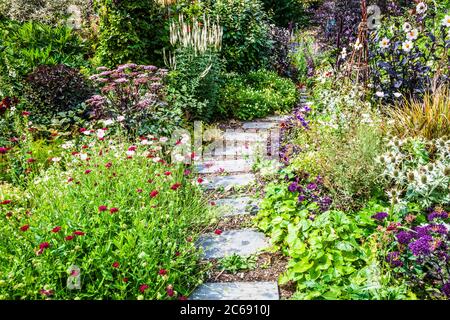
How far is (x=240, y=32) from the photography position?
7.61 m

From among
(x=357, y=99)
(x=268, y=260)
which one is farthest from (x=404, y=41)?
(x=268, y=260)

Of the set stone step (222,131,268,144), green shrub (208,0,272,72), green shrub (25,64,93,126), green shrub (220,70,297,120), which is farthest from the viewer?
green shrub (208,0,272,72)

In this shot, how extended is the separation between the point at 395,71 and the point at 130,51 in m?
4.01

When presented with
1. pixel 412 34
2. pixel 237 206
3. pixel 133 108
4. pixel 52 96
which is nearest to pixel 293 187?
pixel 237 206

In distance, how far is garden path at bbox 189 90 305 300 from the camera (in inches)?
109

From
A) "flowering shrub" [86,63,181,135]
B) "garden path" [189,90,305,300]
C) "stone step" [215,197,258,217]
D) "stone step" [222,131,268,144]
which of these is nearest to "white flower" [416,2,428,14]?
"garden path" [189,90,305,300]

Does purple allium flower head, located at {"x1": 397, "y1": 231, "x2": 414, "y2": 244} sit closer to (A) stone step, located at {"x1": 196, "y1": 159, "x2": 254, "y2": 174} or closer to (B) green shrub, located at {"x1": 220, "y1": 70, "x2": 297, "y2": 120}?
(A) stone step, located at {"x1": 196, "y1": 159, "x2": 254, "y2": 174}

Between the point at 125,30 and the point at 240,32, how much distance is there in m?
2.21

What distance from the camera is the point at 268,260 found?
3088mm

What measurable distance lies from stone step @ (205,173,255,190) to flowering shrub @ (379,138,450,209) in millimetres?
1451

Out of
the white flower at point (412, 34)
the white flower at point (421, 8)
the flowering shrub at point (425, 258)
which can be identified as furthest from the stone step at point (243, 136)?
the flowering shrub at point (425, 258)
